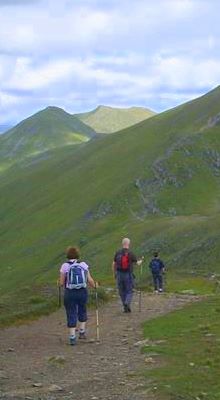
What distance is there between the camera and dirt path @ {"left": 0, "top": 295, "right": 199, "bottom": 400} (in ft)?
54.8

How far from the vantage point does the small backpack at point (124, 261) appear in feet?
102

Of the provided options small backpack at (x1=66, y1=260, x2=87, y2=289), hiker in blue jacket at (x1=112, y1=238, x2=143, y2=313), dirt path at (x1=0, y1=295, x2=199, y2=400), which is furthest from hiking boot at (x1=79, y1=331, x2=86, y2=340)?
hiker in blue jacket at (x1=112, y1=238, x2=143, y2=313)

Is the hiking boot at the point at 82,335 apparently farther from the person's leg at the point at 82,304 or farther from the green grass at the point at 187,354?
the green grass at the point at 187,354

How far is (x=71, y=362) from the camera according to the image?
2058 cm

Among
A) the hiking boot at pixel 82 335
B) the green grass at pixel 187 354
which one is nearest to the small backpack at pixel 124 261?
the green grass at pixel 187 354

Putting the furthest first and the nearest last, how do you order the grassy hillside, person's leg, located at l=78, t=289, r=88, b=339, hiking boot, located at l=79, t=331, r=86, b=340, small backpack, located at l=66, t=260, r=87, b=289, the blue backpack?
the grassy hillside < the blue backpack < hiking boot, located at l=79, t=331, r=86, b=340 < person's leg, located at l=78, t=289, r=88, b=339 < small backpack, located at l=66, t=260, r=87, b=289

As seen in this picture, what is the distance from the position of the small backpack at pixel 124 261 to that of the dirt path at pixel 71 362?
2.13 meters

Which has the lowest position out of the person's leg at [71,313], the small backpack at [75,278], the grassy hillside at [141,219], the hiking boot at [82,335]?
the hiking boot at [82,335]

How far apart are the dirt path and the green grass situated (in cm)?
53

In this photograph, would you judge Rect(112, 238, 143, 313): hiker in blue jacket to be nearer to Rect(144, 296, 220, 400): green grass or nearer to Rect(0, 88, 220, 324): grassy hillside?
Rect(144, 296, 220, 400): green grass

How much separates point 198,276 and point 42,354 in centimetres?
4069

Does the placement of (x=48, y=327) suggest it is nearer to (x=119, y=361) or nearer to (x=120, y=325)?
(x=120, y=325)

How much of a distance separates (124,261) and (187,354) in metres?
10.8

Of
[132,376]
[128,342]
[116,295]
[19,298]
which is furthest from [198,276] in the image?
[132,376]
